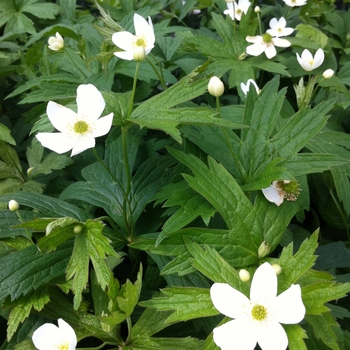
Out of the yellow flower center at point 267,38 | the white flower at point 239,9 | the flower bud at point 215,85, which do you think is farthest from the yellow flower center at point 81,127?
the white flower at point 239,9

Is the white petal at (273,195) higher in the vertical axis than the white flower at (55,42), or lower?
lower

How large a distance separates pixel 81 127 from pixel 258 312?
695mm

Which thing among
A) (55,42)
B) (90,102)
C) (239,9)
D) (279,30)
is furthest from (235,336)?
(239,9)

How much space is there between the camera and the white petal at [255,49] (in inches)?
72.4

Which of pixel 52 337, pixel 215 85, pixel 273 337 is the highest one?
pixel 215 85

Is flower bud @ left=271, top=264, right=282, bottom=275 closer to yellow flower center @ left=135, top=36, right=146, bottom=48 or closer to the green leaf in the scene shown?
the green leaf

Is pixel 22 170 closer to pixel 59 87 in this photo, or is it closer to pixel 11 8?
pixel 59 87

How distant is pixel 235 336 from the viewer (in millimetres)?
859

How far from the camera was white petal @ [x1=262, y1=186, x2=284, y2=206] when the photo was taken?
1.12m

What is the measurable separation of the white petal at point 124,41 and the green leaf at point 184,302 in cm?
88

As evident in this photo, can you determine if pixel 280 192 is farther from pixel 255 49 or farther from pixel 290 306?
pixel 255 49

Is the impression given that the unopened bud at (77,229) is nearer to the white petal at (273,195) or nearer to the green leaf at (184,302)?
the green leaf at (184,302)

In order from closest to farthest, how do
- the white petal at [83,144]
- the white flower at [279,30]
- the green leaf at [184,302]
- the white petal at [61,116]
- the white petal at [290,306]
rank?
1. the white petal at [290,306]
2. the green leaf at [184,302]
3. the white petal at [83,144]
4. the white petal at [61,116]
5. the white flower at [279,30]

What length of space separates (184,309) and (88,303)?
390 mm
